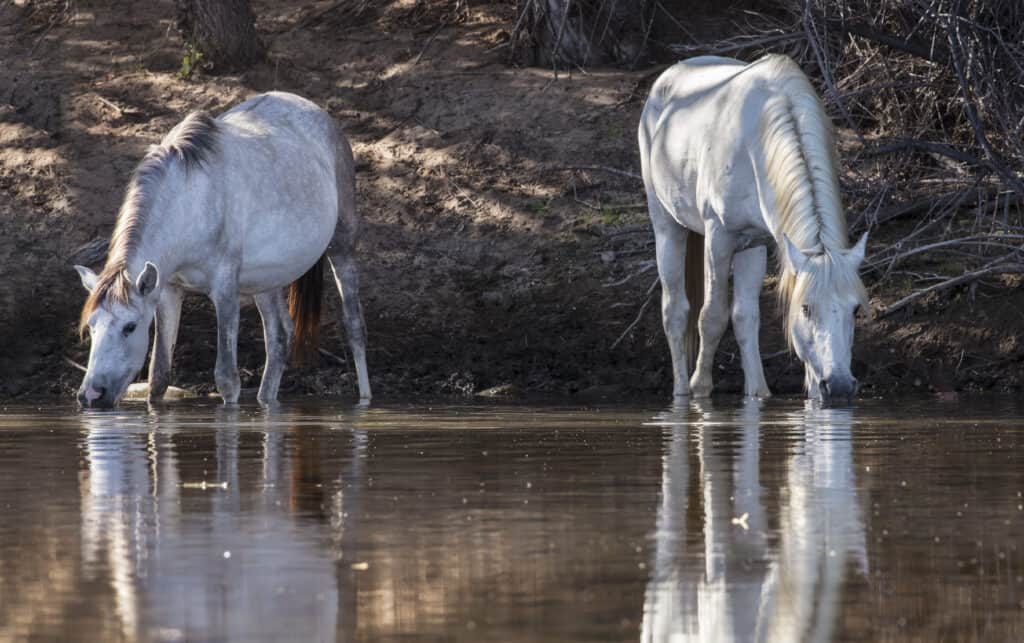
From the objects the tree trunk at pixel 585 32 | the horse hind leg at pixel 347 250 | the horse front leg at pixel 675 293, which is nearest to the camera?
the horse front leg at pixel 675 293

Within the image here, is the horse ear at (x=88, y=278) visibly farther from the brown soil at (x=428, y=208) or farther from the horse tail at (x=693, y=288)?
the horse tail at (x=693, y=288)

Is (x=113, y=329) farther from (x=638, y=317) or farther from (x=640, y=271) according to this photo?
(x=640, y=271)

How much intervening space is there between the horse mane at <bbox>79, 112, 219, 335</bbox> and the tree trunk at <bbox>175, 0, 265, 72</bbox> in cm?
585

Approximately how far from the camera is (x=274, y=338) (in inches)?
492

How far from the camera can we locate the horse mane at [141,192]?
10.6 meters

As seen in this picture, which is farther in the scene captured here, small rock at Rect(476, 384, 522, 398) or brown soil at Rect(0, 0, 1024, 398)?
brown soil at Rect(0, 0, 1024, 398)

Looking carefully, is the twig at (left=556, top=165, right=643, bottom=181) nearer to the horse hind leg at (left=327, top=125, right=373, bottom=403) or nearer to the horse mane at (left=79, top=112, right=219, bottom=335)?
the horse hind leg at (left=327, top=125, right=373, bottom=403)

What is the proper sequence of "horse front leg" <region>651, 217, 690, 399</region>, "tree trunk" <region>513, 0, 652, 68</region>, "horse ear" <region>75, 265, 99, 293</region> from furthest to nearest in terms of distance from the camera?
"tree trunk" <region>513, 0, 652, 68</region>, "horse front leg" <region>651, 217, 690, 399</region>, "horse ear" <region>75, 265, 99, 293</region>

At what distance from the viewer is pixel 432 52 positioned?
1819 cm

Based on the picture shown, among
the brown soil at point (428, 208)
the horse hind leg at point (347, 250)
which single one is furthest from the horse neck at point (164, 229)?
the brown soil at point (428, 208)

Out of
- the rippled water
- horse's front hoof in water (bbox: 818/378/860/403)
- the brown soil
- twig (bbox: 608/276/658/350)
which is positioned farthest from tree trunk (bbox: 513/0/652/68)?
the rippled water

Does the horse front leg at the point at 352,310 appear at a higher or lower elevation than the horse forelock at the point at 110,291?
lower

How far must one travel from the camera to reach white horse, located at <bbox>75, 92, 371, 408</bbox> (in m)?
10.7

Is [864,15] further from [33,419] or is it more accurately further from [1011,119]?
[33,419]
